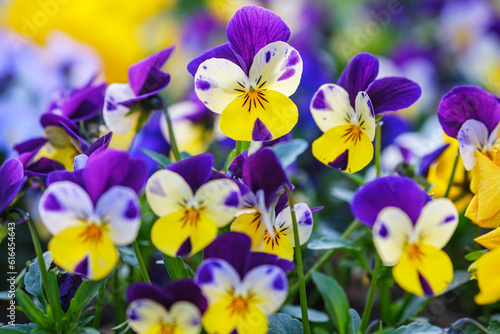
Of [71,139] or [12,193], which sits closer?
[12,193]

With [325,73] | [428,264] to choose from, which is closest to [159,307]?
[428,264]

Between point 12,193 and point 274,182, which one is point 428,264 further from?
point 12,193

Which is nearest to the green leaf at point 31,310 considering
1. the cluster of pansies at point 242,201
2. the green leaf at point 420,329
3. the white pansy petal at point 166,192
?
the cluster of pansies at point 242,201

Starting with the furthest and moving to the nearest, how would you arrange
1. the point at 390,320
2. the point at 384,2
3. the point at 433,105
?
the point at 384,2 → the point at 433,105 → the point at 390,320

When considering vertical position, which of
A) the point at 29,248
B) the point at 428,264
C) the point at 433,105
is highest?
the point at 428,264

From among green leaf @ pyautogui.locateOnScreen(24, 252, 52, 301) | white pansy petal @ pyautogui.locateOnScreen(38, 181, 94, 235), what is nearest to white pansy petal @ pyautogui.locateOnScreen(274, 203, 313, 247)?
white pansy petal @ pyautogui.locateOnScreen(38, 181, 94, 235)

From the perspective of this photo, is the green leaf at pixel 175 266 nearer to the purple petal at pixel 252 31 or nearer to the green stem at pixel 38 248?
the green stem at pixel 38 248

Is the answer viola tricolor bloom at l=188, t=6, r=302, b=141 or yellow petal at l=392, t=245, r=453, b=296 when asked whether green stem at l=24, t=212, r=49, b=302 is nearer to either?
viola tricolor bloom at l=188, t=6, r=302, b=141
